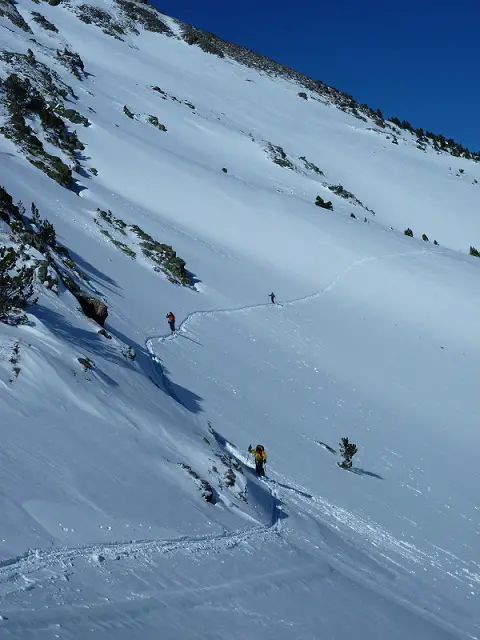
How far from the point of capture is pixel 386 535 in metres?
11.5

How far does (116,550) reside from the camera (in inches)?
254

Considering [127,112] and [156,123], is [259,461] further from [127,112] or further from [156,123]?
[156,123]

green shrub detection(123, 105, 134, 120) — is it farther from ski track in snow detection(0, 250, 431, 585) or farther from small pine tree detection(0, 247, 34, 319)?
ski track in snow detection(0, 250, 431, 585)

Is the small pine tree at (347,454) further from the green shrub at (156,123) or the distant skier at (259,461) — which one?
the green shrub at (156,123)

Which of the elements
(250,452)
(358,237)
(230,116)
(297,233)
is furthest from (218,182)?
(250,452)

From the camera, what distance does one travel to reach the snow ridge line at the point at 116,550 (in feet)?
17.9

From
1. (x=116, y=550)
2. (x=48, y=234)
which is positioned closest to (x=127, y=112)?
(x=48, y=234)

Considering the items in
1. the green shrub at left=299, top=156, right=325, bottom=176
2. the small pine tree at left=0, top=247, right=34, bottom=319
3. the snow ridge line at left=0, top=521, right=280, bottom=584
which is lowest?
the snow ridge line at left=0, top=521, right=280, bottom=584

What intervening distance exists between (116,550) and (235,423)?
7.94 meters

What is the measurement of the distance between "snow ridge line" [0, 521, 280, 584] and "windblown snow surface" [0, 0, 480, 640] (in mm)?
25

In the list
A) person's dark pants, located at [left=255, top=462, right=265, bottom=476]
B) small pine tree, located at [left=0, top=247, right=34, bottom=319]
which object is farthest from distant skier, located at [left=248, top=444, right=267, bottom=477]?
small pine tree, located at [left=0, top=247, right=34, bottom=319]

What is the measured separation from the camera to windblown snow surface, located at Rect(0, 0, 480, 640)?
631cm


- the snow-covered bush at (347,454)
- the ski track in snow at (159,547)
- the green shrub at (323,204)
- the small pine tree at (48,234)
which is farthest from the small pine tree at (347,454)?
the green shrub at (323,204)

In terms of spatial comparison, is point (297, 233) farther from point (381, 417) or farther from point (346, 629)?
point (346, 629)
